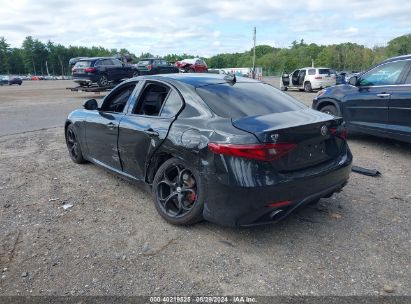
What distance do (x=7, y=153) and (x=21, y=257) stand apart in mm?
4429

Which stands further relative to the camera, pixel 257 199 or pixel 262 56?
pixel 262 56

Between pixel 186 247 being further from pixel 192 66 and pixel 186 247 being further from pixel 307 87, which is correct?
pixel 192 66

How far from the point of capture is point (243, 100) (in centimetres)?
390

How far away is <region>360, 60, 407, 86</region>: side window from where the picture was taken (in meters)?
6.45

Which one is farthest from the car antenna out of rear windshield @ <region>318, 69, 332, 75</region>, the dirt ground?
rear windshield @ <region>318, 69, 332, 75</region>

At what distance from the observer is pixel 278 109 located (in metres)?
3.95

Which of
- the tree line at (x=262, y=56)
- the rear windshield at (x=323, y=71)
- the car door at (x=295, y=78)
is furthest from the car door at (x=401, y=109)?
the tree line at (x=262, y=56)

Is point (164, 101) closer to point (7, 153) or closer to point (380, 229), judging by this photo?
point (380, 229)

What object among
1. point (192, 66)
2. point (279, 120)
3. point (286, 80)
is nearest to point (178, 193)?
point (279, 120)

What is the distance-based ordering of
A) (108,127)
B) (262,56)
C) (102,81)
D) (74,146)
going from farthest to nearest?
(262,56), (102,81), (74,146), (108,127)

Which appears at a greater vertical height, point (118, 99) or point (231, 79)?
point (231, 79)

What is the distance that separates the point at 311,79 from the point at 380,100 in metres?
19.1

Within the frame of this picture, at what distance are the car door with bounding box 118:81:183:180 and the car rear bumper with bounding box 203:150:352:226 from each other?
92 cm

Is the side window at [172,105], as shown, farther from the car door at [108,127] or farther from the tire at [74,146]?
the tire at [74,146]
